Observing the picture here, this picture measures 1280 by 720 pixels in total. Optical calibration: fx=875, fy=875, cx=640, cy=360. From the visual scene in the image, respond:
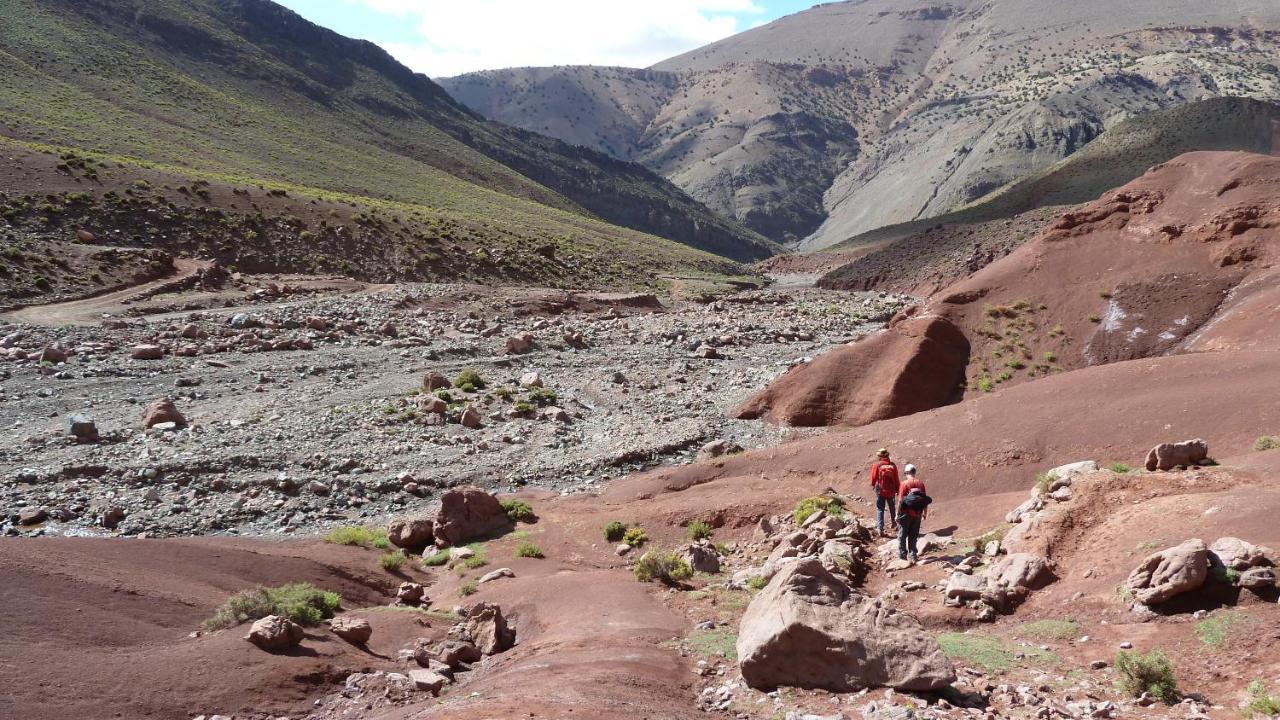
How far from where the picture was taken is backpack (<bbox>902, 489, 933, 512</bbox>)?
14.4 meters

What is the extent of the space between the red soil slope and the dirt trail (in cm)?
3077

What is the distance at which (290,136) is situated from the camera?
341 ft

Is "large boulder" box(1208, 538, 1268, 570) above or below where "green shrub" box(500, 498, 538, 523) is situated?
above

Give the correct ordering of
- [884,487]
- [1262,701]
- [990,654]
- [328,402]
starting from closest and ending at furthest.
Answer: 1. [1262,701]
2. [990,654]
3. [884,487]
4. [328,402]

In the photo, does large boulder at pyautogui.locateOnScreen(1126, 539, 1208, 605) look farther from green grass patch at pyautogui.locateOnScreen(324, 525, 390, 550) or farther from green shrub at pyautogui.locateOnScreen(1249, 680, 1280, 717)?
green grass patch at pyautogui.locateOnScreen(324, 525, 390, 550)

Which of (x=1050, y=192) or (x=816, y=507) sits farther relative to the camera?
(x=1050, y=192)

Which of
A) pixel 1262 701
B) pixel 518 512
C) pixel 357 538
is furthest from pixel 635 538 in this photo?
pixel 1262 701

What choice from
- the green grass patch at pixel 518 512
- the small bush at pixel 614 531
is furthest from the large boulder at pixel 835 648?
the green grass patch at pixel 518 512

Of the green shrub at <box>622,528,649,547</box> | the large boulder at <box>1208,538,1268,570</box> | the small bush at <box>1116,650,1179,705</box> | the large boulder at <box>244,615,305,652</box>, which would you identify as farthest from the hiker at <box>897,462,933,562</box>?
the large boulder at <box>244,615,305,652</box>

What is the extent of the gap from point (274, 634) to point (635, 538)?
30.4 feet

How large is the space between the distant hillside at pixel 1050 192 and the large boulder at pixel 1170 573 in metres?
69.0

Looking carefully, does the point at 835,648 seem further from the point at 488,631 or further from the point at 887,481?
the point at 887,481

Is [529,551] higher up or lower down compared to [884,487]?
lower down

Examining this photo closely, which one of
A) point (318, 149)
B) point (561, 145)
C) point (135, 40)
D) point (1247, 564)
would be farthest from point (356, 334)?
point (561, 145)
